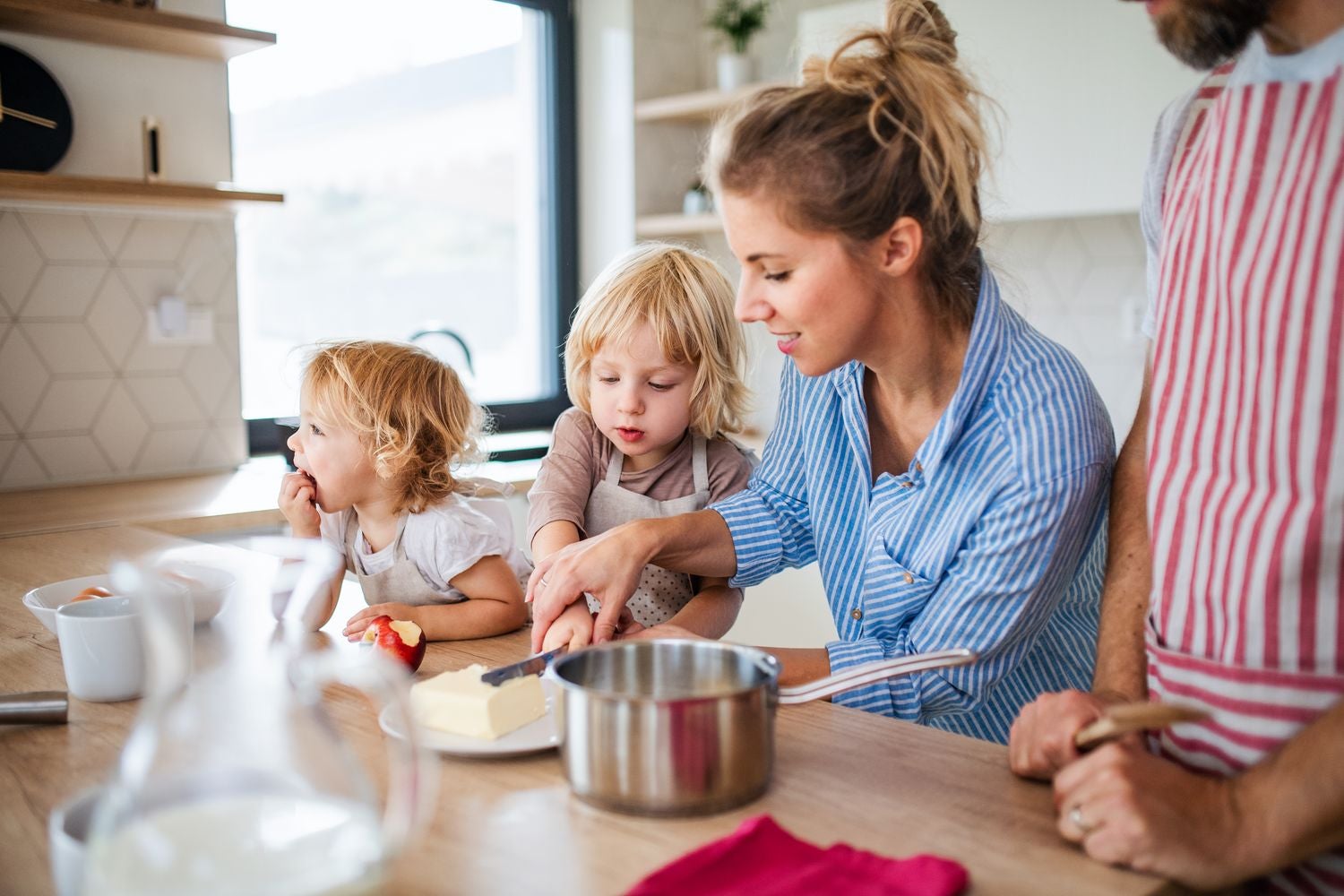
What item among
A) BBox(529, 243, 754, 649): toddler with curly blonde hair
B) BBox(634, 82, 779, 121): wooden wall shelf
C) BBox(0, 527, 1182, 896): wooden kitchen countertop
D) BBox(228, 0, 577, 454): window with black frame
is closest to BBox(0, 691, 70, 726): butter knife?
BBox(0, 527, 1182, 896): wooden kitchen countertop

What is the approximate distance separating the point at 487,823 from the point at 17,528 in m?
1.63

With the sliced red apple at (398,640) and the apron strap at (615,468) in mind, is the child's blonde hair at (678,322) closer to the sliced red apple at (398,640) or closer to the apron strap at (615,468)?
the apron strap at (615,468)

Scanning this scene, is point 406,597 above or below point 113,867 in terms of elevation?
below

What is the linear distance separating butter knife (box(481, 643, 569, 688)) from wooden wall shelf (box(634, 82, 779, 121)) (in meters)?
2.54

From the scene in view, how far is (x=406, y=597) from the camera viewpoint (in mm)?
1570

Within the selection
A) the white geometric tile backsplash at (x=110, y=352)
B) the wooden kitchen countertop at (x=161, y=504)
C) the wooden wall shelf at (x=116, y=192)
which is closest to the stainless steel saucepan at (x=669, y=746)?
the wooden kitchen countertop at (x=161, y=504)

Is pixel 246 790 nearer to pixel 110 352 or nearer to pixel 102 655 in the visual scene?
pixel 102 655

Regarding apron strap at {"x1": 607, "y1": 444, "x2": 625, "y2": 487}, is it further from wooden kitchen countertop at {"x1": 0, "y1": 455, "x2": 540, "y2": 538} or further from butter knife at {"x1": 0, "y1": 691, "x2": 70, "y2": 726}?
butter knife at {"x1": 0, "y1": 691, "x2": 70, "y2": 726}

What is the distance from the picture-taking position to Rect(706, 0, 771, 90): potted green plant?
354 cm

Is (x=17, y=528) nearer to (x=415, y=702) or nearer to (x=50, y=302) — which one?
(x=50, y=302)

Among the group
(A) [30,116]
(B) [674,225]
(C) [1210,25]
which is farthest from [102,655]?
(B) [674,225]

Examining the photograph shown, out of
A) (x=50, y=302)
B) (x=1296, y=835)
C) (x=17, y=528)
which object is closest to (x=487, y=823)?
(x=1296, y=835)

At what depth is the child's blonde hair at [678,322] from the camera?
5.31 ft

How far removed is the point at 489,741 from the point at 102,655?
398mm
